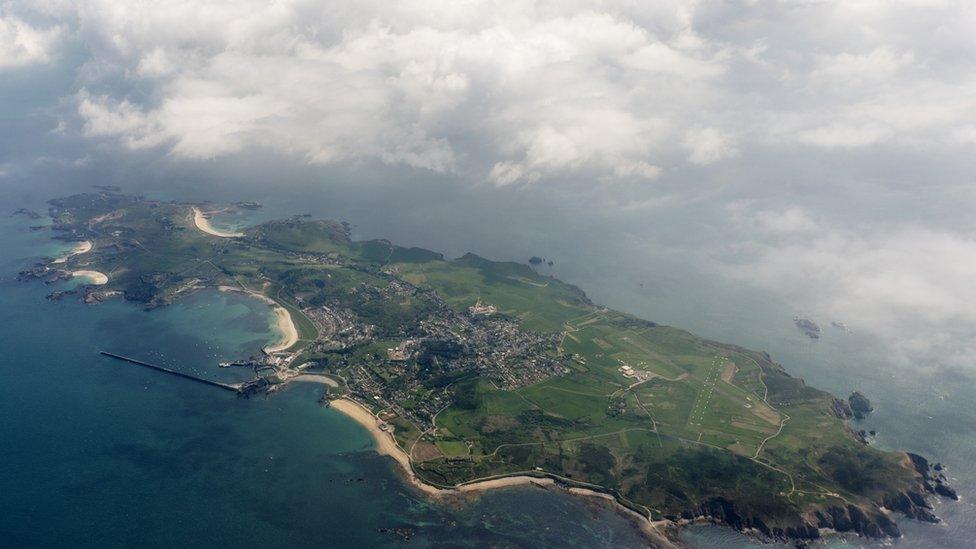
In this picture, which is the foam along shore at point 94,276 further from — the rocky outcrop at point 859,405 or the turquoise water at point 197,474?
the rocky outcrop at point 859,405

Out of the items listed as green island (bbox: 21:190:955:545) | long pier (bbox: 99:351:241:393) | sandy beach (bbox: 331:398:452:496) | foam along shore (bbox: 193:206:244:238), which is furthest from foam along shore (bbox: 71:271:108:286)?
sandy beach (bbox: 331:398:452:496)

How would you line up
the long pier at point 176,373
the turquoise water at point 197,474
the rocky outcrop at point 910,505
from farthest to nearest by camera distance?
the long pier at point 176,373
the rocky outcrop at point 910,505
the turquoise water at point 197,474

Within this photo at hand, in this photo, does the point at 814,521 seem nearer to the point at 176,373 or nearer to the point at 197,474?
the point at 197,474

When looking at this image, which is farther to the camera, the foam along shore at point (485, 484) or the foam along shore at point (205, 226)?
the foam along shore at point (205, 226)

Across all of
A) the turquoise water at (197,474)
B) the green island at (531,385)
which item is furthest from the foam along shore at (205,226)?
the turquoise water at (197,474)

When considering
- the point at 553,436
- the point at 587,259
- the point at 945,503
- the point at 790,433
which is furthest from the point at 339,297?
the point at 945,503

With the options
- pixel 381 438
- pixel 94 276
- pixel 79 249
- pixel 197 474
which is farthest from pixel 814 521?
pixel 79 249

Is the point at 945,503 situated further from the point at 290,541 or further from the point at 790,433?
the point at 290,541
